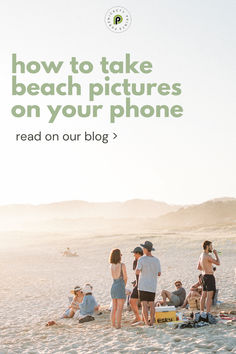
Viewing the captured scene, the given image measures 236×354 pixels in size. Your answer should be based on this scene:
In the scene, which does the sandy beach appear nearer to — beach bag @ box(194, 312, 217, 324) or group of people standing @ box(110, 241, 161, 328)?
beach bag @ box(194, 312, 217, 324)

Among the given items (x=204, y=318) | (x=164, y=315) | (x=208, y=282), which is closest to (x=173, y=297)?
(x=208, y=282)

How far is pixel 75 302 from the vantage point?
11.7m

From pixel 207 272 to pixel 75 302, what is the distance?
394 cm

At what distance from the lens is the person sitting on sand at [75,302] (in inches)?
455

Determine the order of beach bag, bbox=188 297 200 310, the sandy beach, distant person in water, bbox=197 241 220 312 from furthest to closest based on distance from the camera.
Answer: beach bag, bbox=188 297 200 310 → distant person in water, bbox=197 241 220 312 → the sandy beach

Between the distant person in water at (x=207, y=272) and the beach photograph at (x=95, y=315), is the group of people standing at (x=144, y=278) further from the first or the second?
the beach photograph at (x=95, y=315)

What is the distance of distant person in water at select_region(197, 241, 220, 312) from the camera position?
969cm

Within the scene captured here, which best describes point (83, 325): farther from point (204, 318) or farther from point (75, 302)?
point (204, 318)

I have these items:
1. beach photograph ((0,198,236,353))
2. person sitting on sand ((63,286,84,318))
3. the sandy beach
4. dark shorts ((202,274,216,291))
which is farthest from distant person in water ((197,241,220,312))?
person sitting on sand ((63,286,84,318))

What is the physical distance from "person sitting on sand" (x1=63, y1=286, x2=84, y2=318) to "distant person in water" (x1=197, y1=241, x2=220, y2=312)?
11.0 feet

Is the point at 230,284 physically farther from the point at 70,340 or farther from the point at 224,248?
the point at 224,248

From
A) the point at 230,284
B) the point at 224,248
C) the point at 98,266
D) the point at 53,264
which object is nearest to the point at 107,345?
the point at 230,284

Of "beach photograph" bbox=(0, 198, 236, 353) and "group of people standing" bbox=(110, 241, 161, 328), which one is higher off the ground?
"group of people standing" bbox=(110, 241, 161, 328)

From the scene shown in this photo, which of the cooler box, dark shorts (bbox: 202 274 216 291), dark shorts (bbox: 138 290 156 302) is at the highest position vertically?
dark shorts (bbox: 202 274 216 291)
